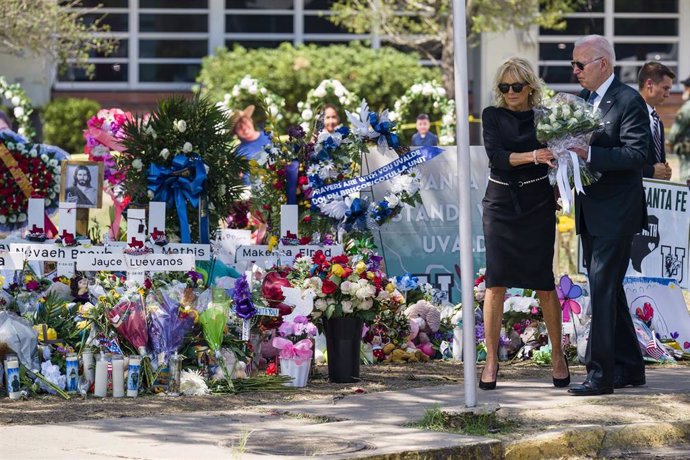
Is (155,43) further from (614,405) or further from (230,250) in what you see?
(614,405)

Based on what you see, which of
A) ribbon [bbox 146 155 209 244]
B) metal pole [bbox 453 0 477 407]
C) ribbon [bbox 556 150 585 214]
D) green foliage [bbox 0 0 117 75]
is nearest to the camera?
metal pole [bbox 453 0 477 407]

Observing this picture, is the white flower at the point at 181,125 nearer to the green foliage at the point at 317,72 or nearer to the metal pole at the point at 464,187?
the metal pole at the point at 464,187

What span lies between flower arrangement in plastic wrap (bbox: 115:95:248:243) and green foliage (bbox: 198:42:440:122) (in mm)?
15352

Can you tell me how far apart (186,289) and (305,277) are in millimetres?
751

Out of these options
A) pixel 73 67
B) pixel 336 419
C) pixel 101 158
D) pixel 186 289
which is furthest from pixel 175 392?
pixel 73 67

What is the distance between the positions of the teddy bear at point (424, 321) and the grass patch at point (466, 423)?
9.41 ft

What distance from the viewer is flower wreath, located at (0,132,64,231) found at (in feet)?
36.7

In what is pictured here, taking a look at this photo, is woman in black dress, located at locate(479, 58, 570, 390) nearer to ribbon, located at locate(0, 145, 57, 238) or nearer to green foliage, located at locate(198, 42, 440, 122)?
ribbon, located at locate(0, 145, 57, 238)

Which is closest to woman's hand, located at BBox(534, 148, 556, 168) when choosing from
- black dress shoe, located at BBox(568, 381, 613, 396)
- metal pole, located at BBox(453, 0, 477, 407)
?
metal pole, located at BBox(453, 0, 477, 407)

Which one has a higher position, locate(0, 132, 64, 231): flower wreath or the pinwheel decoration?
locate(0, 132, 64, 231): flower wreath

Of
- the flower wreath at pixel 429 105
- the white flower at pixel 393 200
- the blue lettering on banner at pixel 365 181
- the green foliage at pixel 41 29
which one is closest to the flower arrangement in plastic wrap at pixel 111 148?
the blue lettering on banner at pixel 365 181

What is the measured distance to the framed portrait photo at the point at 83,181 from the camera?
10.4 meters

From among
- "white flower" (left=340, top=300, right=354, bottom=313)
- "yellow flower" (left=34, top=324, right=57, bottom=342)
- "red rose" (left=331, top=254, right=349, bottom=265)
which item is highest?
"red rose" (left=331, top=254, right=349, bottom=265)

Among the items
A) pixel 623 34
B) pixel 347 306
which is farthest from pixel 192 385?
pixel 623 34
